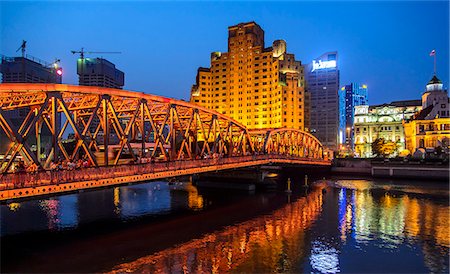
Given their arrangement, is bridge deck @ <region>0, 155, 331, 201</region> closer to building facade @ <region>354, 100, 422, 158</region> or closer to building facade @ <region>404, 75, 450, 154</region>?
building facade @ <region>404, 75, 450, 154</region>

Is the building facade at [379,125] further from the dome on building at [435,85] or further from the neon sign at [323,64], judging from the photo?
the neon sign at [323,64]

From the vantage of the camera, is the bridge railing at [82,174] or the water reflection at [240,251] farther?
the water reflection at [240,251]

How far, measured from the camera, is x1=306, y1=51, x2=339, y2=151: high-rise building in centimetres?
17438

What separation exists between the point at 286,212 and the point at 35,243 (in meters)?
30.7

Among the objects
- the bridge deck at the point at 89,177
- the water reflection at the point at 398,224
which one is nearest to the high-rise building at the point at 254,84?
the water reflection at the point at 398,224

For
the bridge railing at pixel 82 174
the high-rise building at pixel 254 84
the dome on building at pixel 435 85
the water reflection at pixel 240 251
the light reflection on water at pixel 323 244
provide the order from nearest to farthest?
the bridge railing at pixel 82 174, the water reflection at pixel 240 251, the light reflection on water at pixel 323 244, the dome on building at pixel 435 85, the high-rise building at pixel 254 84

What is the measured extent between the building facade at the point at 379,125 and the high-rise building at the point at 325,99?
584 inches

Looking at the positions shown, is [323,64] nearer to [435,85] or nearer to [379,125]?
[379,125]

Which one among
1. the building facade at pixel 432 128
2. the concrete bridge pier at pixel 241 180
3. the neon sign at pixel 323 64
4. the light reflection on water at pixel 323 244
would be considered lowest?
the light reflection on water at pixel 323 244

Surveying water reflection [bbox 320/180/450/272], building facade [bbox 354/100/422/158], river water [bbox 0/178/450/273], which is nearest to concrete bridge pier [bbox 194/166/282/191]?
river water [bbox 0/178/450/273]

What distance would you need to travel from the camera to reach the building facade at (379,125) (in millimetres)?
149625

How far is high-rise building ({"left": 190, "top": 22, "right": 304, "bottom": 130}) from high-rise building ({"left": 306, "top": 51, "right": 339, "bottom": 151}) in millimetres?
17788

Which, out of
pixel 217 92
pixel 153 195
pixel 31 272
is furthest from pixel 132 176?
pixel 217 92

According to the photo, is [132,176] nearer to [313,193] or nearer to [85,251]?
[85,251]
